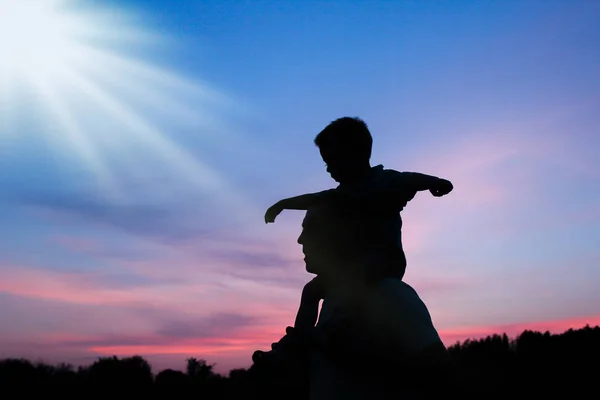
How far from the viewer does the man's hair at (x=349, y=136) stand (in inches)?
215

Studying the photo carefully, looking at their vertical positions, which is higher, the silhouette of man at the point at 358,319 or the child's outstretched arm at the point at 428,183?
the child's outstretched arm at the point at 428,183

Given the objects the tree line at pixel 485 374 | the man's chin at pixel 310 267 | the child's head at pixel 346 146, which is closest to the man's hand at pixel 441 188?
the child's head at pixel 346 146

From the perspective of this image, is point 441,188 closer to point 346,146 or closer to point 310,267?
point 346,146

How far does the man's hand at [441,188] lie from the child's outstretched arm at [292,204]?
1038 mm

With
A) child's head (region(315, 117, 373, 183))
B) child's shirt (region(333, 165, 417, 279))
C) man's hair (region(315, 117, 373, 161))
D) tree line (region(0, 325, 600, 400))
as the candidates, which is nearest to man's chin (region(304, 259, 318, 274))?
child's shirt (region(333, 165, 417, 279))

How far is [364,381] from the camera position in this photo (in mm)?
5059

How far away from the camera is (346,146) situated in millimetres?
5504

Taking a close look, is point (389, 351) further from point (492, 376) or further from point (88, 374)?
point (88, 374)

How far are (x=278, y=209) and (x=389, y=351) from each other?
165 centimetres

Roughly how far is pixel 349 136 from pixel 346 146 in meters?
0.09

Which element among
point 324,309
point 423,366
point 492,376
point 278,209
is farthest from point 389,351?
point 492,376

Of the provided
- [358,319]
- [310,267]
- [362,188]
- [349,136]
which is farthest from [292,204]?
[358,319]

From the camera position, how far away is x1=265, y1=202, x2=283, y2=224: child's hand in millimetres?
5746

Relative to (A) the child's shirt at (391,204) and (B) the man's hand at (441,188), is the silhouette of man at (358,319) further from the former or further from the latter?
(B) the man's hand at (441,188)
